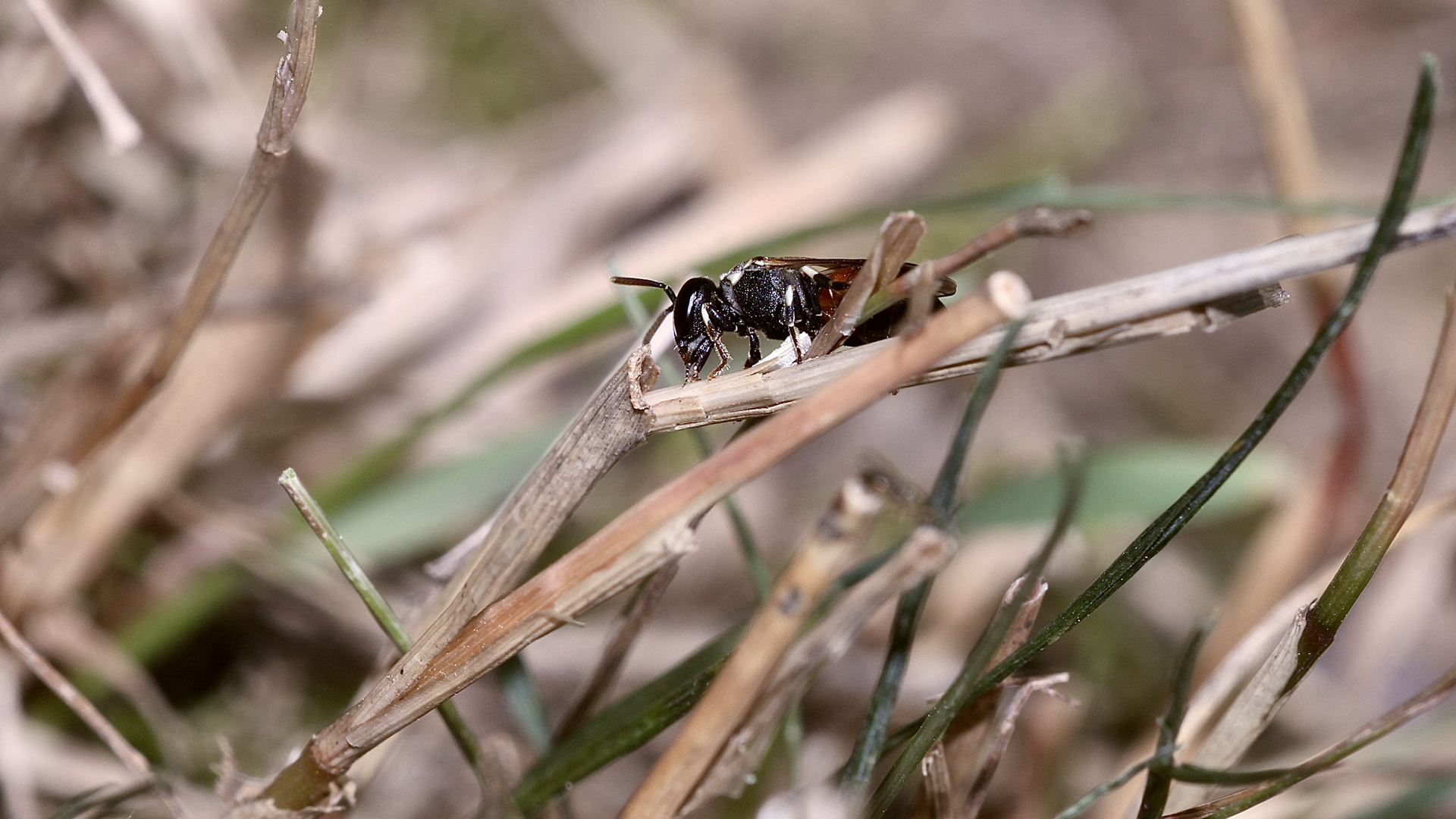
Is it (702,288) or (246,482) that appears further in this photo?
(246,482)

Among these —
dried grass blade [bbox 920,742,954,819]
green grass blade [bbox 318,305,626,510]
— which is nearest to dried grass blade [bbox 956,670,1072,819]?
dried grass blade [bbox 920,742,954,819]

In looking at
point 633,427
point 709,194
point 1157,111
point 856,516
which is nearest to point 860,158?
point 709,194

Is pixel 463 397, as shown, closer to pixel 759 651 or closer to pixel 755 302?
pixel 755 302

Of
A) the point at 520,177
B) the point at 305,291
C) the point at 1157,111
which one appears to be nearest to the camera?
the point at 305,291

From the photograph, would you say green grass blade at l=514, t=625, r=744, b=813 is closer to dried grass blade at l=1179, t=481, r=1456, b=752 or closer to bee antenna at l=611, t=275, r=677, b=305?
bee antenna at l=611, t=275, r=677, b=305

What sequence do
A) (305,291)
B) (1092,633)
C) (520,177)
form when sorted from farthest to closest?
(520,177) → (305,291) → (1092,633)

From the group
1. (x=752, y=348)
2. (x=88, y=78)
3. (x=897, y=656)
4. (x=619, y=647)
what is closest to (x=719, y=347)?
(x=752, y=348)

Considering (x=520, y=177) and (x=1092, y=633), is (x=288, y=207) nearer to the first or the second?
(x=520, y=177)
